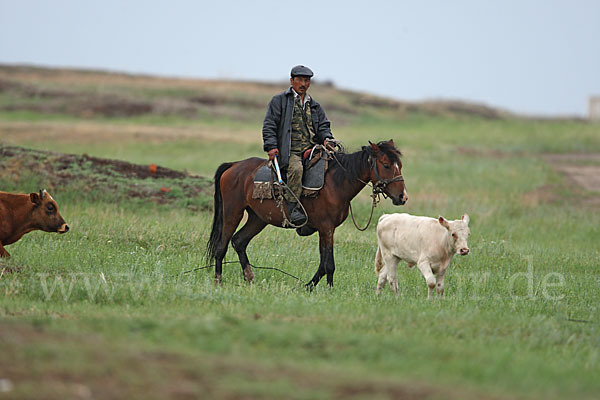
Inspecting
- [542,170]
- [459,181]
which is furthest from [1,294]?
[542,170]

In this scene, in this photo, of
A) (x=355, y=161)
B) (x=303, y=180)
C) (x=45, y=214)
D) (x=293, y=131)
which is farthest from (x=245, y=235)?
(x=45, y=214)


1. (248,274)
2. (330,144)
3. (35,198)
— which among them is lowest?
(248,274)

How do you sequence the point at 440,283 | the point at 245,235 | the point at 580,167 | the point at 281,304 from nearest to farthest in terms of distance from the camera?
1. the point at 281,304
2. the point at 440,283
3. the point at 245,235
4. the point at 580,167

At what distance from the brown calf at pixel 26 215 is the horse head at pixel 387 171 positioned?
4.73 metres

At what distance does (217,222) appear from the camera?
13.0 meters

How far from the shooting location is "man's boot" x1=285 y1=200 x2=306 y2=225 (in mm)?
11758

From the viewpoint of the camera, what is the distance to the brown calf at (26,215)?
11508mm

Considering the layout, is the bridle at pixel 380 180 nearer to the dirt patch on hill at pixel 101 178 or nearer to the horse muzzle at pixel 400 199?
the horse muzzle at pixel 400 199

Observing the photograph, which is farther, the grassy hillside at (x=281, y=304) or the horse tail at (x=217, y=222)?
the horse tail at (x=217, y=222)

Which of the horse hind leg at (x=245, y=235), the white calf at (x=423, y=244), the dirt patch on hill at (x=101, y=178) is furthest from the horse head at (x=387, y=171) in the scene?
the dirt patch on hill at (x=101, y=178)

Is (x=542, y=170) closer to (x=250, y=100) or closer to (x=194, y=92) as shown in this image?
(x=250, y=100)

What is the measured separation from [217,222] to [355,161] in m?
2.77

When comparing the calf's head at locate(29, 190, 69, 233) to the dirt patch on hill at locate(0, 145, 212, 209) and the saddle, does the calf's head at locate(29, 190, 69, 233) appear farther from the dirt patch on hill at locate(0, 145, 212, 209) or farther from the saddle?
the dirt patch on hill at locate(0, 145, 212, 209)

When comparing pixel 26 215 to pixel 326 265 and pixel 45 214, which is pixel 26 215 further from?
pixel 326 265
